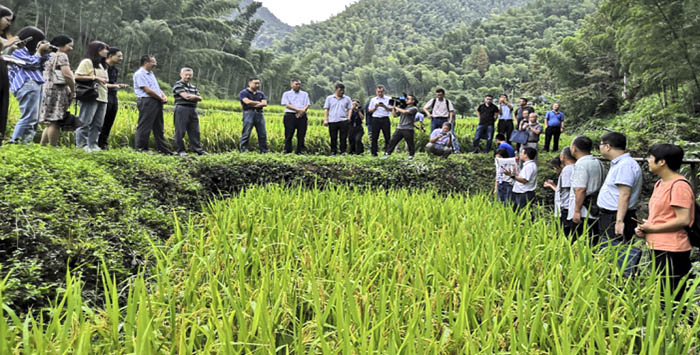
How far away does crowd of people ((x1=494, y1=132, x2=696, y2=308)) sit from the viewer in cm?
274

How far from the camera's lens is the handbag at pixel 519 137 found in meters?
9.79

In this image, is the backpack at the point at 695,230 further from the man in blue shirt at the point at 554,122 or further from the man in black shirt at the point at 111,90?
the man in blue shirt at the point at 554,122

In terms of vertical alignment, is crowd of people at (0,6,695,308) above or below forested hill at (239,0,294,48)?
below

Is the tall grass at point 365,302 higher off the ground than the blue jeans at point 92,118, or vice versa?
the blue jeans at point 92,118

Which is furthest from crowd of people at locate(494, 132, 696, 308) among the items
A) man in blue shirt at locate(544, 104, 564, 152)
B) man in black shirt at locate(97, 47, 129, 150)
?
man in blue shirt at locate(544, 104, 564, 152)

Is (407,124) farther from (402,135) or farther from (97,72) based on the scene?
(97,72)

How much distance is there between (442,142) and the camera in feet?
27.4

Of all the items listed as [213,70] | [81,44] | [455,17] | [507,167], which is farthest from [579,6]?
[507,167]

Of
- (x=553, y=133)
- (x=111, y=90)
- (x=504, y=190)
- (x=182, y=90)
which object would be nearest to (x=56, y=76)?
(x=111, y=90)

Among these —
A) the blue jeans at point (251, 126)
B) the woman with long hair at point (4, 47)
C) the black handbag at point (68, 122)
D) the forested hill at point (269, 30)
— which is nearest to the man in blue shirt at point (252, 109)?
the blue jeans at point (251, 126)

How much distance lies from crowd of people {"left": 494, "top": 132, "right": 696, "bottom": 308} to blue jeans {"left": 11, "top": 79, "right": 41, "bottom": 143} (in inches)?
192

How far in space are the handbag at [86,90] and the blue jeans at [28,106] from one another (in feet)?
1.22

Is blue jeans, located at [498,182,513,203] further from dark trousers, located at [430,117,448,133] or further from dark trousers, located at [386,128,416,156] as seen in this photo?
dark trousers, located at [430,117,448,133]

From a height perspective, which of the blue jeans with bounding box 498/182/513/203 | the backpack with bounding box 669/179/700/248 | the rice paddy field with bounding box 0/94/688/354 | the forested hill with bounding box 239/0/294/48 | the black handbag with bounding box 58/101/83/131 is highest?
the forested hill with bounding box 239/0/294/48
